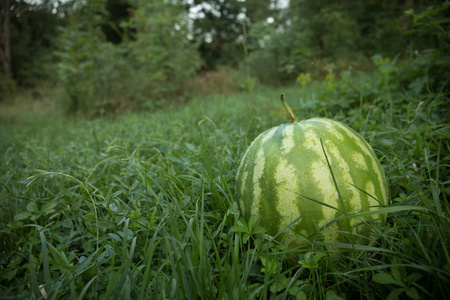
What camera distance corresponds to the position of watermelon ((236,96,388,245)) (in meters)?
0.91

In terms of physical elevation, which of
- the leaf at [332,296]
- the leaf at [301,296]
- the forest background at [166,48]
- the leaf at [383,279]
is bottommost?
the leaf at [301,296]

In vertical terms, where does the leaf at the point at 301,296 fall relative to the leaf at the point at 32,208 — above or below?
below

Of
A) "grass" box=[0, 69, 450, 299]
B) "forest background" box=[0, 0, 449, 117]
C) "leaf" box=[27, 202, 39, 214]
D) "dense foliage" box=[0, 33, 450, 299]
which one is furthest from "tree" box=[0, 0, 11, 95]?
"leaf" box=[27, 202, 39, 214]

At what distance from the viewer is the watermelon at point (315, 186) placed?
0.91 meters

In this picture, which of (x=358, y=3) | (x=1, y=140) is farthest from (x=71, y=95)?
(x=358, y=3)

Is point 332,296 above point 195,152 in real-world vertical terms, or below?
below

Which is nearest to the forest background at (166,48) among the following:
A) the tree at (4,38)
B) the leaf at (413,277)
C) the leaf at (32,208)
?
the tree at (4,38)

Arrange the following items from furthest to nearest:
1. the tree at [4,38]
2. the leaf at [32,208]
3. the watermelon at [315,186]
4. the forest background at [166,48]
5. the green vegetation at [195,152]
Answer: the tree at [4,38]
the forest background at [166,48]
the leaf at [32,208]
the watermelon at [315,186]
the green vegetation at [195,152]

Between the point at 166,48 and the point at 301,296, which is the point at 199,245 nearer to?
the point at 301,296

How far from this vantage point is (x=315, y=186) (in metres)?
0.92

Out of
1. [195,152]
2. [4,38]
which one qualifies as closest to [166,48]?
[195,152]

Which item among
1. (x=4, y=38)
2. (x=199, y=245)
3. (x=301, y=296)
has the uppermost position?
(x=4, y=38)

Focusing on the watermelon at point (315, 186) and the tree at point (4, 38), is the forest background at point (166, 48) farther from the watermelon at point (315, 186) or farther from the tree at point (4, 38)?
the watermelon at point (315, 186)

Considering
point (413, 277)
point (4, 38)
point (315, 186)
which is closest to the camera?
point (413, 277)
